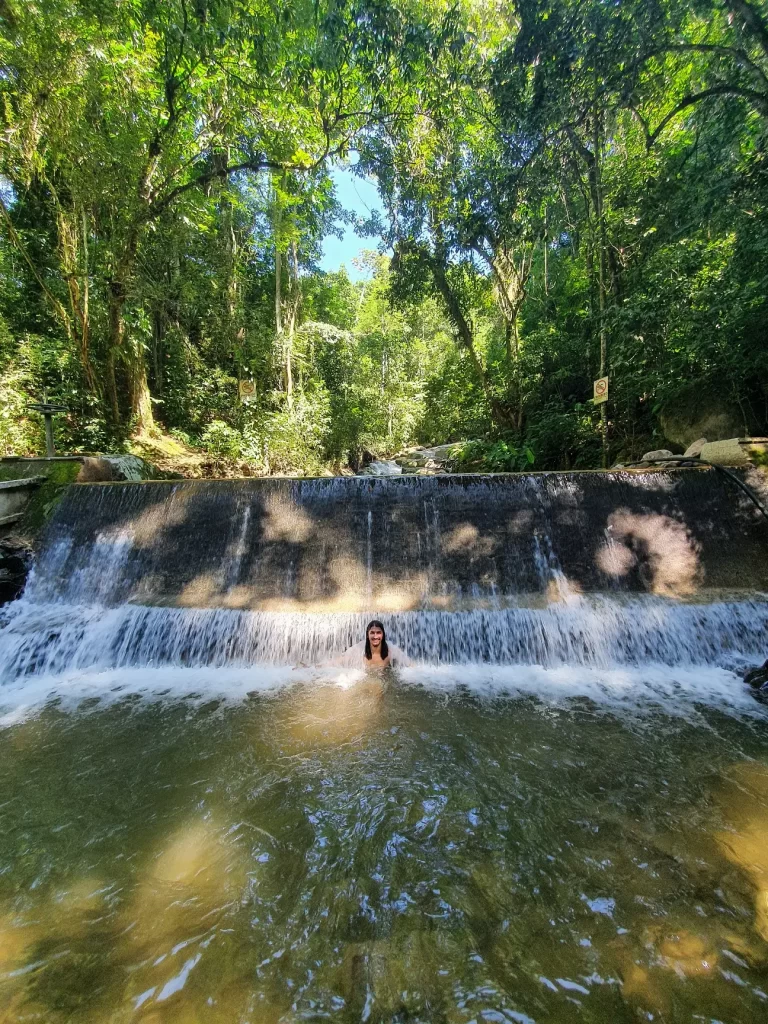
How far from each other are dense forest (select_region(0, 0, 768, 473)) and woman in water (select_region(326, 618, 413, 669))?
6.86 m

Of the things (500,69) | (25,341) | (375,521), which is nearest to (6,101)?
(25,341)

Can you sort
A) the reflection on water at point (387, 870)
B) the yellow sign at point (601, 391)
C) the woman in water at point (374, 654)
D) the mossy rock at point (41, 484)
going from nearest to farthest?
1. the reflection on water at point (387, 870)
2. the woman in water at point (374, 654)
3. the mossy rock at point (41, 484)
4. the yellow sign at point (601, 391)

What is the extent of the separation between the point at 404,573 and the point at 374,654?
1537mm

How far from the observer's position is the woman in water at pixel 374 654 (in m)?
4.60

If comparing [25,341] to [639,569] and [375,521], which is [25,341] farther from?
[639,569]

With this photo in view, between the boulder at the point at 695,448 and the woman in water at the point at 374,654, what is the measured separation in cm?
582

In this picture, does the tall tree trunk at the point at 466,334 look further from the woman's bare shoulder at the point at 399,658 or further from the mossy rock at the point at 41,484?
the mossy rock at the point at 41,484

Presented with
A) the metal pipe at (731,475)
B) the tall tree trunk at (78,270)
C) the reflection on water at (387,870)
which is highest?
the tall tree trunk at (78,270)

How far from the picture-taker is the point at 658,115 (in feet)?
33.4

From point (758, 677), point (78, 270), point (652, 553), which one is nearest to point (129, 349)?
point (78, 270)

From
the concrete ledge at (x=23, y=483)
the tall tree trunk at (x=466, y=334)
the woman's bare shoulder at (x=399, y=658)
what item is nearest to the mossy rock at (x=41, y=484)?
the concrete ledge at (x=23, y=483)

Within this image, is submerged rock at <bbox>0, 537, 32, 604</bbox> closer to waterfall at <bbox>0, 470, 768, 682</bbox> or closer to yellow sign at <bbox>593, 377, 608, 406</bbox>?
waterfall at <bbox>0, 470, 768, 682</bbox>

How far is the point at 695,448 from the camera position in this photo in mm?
7691

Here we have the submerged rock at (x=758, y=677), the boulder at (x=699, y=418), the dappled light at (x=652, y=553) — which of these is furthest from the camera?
the boulder at (x=699, y=418)
